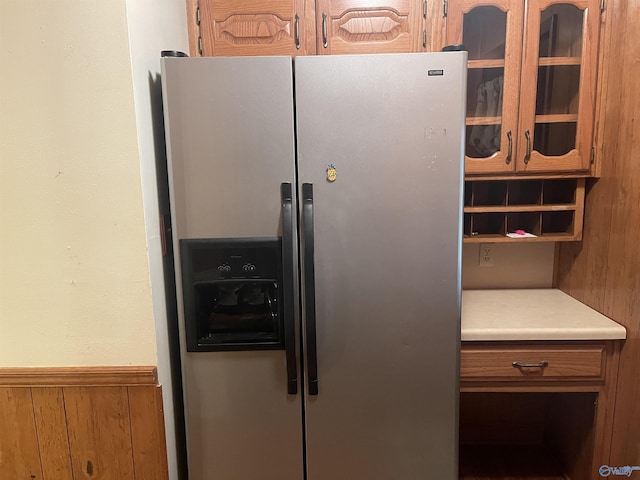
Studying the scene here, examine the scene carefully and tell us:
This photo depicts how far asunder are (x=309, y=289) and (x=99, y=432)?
79 centimetres

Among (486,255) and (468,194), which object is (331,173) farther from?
(486,255)

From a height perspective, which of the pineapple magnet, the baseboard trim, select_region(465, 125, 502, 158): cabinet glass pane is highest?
select_region(465, 125, 502, 158): cabinet glass pane

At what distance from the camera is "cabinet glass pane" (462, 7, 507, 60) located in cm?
161

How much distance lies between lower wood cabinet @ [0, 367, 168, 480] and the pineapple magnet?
807 mm

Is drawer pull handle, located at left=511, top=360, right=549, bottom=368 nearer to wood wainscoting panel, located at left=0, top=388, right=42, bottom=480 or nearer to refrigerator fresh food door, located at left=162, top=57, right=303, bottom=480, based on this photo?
refrigerator fresh food door, located at left=162, top=57, right=303, bottom=480

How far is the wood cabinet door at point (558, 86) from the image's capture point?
5.24 ft

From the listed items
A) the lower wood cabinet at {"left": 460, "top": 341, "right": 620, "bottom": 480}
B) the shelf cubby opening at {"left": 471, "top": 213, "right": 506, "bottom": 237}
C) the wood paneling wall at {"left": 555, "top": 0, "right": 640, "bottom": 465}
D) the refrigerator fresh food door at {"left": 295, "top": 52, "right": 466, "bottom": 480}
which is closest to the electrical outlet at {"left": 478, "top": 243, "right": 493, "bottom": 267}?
the shelf cubby opening at {"left": 471, "top": 213, "right": 506, "bottom": 237}

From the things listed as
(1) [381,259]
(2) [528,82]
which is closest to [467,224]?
(2) [528,82]

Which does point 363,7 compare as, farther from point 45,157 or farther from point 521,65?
point 45,157

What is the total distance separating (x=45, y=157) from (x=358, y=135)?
903mm

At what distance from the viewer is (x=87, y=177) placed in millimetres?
1185

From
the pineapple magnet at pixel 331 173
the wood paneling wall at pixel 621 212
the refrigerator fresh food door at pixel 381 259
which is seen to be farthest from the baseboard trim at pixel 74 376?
the wood paneling wall at pixel 621 212

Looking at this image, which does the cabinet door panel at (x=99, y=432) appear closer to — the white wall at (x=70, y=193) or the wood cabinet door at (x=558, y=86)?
the white wall at (x=70, y=193)

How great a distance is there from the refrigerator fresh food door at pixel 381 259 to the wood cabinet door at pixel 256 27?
1.43 ft
